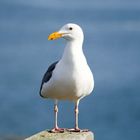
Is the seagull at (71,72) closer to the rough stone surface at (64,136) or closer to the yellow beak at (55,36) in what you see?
the yellow beak at (55,36)

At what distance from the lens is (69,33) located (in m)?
6.79

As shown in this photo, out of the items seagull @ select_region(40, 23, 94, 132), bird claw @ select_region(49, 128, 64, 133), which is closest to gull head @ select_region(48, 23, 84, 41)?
seagull @ select_region(40, 23, 94, 132)

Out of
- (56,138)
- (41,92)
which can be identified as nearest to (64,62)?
(41,92)

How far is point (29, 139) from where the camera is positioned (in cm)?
561

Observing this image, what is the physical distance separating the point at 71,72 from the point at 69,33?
20.3 inches

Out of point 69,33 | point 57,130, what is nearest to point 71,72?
point 69,33

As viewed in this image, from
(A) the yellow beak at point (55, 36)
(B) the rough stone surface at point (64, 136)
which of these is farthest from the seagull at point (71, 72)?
(B) the rough stone surface at point (64, 136)

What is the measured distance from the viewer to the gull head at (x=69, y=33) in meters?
6.77

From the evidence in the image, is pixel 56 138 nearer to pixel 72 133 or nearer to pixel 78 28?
pixel 72 133

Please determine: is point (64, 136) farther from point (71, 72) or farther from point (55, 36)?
point (55, 36)

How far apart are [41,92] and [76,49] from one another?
36.1 inches

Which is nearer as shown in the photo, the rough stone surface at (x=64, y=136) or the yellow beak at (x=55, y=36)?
the rough stone surface at (x=64, y=136)

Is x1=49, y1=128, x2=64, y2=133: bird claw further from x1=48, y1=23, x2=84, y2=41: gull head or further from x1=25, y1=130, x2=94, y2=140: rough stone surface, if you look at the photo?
x1=48, y1=23, x2=84, y2=41: gull head

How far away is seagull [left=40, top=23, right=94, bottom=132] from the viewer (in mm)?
6691
